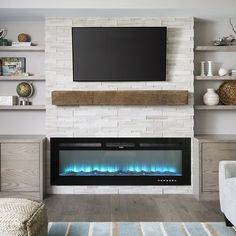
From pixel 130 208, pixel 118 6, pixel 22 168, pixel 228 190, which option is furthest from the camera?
pixel 22 168

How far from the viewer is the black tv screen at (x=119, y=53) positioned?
15.8 ft

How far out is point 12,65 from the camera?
5090mm

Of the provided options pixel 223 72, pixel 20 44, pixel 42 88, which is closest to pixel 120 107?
pixel 42 88

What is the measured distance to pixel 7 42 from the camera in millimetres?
5004

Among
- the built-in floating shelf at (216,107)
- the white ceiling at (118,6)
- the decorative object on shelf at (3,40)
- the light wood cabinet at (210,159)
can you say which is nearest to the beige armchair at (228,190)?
the light wood cabinet at (210,159)

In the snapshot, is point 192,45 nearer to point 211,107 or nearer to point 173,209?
point 211,107

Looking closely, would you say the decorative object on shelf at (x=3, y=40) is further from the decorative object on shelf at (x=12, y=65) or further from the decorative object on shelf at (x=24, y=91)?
the decorative object on shelf at (x=24, y=91)

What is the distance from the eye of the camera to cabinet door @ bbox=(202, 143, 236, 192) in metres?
4.61

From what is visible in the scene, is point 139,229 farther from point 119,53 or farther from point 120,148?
point 119,53

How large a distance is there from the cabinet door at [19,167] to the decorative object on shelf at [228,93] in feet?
8.06

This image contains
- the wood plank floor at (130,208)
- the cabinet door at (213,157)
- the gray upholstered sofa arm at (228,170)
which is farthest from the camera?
the cabinet door at (213,157)

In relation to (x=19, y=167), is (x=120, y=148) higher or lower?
higher

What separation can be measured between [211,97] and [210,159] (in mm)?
832

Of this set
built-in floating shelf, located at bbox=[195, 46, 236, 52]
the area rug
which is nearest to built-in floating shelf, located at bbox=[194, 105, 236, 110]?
built-in floating shelf, located at bbox=[195, 46, 236, 52]
